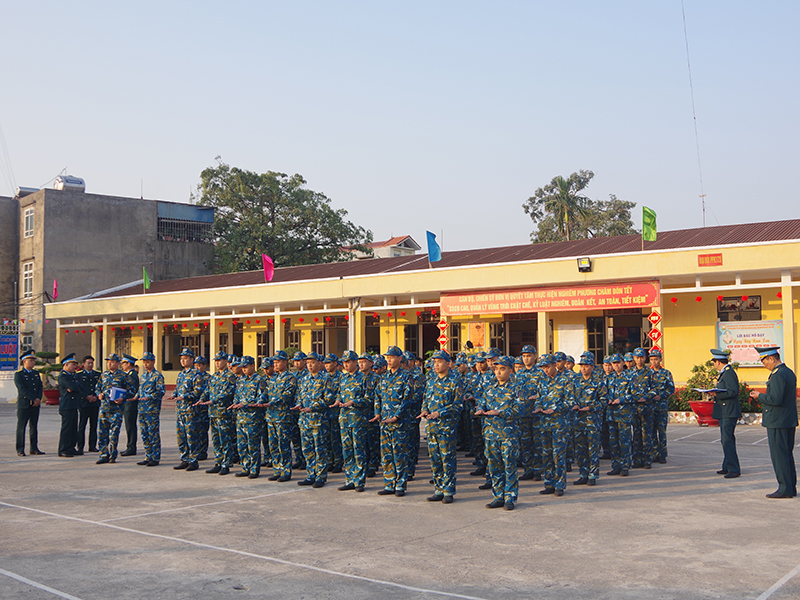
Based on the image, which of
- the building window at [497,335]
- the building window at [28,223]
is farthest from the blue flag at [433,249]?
the building window at [28,223]

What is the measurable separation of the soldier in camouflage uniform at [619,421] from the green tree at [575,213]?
3085cm

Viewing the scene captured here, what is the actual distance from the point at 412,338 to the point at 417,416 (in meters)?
17.0

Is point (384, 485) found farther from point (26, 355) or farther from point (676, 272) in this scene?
point (676, 272)

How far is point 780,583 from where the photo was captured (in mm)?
5492

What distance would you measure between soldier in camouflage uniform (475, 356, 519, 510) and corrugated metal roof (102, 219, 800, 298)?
12921 mm

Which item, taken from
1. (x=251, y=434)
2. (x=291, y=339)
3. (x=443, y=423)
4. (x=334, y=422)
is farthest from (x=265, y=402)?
(x=291, y=339)

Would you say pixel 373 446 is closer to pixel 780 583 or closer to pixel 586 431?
pixel 586 431

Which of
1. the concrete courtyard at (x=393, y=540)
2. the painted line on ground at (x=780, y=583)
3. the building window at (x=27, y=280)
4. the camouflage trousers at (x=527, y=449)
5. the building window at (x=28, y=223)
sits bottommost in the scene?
the painted line on ground at (x=780, y=583)

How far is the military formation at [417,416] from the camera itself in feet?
29.0

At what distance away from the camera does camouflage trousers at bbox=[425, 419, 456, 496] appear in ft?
28.9

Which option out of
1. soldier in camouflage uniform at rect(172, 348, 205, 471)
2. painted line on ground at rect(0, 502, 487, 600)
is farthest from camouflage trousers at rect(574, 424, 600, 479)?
soldier in camouflage uniform at rect(172, 348, 205, 471)

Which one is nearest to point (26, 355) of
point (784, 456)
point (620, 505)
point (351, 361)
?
point (351, 361)

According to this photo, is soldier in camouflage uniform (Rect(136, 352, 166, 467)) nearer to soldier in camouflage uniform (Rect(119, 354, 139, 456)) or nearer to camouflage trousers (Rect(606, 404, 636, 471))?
soldier in camouflage uniform (Rect(119, 354, 139, 456))

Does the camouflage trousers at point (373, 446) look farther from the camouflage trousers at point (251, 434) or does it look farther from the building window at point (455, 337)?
the building window at point (455, 337)
